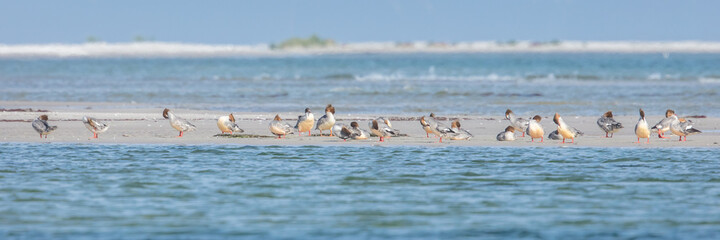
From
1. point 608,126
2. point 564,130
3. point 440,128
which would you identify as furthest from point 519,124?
point 440,128

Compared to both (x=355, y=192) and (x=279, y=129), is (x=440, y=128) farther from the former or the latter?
(x=355, y=192)

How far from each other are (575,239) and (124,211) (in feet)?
15.4

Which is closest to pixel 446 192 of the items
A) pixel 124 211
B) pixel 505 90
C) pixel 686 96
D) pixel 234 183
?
pixel 234 183

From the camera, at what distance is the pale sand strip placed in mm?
18453

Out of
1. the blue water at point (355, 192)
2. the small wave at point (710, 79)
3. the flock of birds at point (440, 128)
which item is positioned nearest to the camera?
the blue water at point (355, 192)

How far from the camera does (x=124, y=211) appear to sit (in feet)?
37.8

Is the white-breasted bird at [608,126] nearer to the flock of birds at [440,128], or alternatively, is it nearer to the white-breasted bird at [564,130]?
the flock of birds at [440,128]

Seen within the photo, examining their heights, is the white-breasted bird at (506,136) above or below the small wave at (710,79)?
below

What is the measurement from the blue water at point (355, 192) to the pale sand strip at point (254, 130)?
→ 940mm

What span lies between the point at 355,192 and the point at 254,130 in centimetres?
863

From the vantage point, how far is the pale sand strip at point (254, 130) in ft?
60.5

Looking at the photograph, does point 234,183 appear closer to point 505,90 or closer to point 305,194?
point 305,194

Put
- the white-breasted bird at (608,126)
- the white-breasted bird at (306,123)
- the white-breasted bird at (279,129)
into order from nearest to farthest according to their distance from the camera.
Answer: the white-breasted bird at (279,129) < the white-breasted bird at (608,126) < the white-breasted bird at (306,123)

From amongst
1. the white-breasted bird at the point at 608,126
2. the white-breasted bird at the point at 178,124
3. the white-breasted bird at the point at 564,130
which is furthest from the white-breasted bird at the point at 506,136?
the white-breasted bird at the point at 178,124
